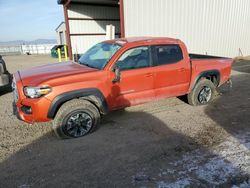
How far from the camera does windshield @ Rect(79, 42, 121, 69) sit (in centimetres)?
484

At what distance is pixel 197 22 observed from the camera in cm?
1339

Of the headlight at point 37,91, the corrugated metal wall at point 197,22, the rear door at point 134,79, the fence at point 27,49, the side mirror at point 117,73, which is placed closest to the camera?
the headlight at point 37,91

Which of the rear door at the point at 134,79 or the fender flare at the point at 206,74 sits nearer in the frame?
the rear door at the point at 134,79

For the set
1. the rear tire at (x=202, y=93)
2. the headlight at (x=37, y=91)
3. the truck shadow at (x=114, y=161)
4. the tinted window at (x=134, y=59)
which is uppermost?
the tinted window at (x=134, y=59)

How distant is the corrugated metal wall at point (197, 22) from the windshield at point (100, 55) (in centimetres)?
606

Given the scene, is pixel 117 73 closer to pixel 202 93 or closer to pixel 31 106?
pixel 31 106

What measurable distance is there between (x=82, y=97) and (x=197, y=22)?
11.0 m

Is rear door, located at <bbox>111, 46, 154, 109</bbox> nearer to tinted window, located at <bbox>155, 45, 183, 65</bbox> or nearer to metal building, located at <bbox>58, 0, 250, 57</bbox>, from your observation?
tinted window, located at <bbox>155, 45, 183, 65</bbox>

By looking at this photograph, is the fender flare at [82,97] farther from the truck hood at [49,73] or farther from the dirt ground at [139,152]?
the dirt ground at [139,152]

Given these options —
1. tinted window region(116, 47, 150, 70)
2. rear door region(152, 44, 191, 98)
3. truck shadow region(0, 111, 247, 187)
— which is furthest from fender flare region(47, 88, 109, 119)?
rear door region(152, 44, 191, 98)

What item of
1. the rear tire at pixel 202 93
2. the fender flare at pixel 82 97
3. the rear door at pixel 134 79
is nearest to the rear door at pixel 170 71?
the rear door at pixel 134 79

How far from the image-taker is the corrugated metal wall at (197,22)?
37.6 ft

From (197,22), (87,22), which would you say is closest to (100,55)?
(197,22)

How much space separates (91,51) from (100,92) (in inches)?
63.7
